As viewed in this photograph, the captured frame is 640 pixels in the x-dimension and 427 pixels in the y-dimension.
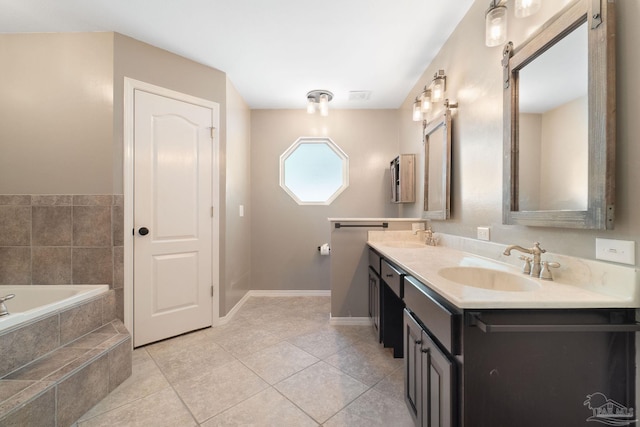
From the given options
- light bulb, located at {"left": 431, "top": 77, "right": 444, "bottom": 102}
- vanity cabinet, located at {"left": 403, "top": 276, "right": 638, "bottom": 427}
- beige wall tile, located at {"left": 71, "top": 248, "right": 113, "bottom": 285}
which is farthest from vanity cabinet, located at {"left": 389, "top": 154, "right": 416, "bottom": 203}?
beige wall tile, located at {"left": 71, "top": 248, "right": 113, "bottom": 285}

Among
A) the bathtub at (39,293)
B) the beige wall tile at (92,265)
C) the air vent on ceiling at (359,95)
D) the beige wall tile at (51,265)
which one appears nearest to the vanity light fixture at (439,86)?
the air vent on ceiling at (359,95)

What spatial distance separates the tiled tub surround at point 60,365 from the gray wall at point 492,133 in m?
2.48

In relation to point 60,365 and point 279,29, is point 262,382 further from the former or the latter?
point 279,29

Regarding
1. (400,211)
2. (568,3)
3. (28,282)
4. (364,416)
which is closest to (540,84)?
(568,3)

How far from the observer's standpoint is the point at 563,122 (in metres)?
1.00

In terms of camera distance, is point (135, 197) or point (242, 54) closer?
point (135, 197)

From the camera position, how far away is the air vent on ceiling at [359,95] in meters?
2.81

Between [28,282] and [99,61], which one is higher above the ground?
Result: [99,61]

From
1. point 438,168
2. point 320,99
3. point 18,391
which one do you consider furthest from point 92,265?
point 438,168

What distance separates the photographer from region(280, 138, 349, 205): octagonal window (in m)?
3.36

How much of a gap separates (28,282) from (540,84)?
3.57 metres

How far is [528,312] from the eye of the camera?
0.79m

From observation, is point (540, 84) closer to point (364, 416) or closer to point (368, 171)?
point (364, 416)

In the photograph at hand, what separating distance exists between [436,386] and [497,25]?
1725 millimetres
